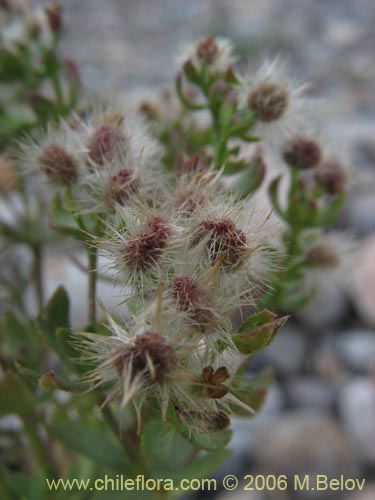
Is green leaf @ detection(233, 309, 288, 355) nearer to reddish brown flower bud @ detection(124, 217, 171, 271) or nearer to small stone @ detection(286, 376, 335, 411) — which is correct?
reddish brown flower bud @ detection(124, 217, 171, 271)

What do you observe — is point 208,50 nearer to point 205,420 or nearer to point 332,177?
point 332,177

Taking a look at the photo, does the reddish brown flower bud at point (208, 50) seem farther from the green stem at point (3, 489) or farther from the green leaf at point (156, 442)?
the green stem at point (3, 489)

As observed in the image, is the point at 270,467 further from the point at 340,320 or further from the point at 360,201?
the point at 360,201

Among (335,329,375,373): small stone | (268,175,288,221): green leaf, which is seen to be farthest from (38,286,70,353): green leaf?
(335,329,375,373): small stone

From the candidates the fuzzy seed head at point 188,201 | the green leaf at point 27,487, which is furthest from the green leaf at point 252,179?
the green leaf at point 27,487

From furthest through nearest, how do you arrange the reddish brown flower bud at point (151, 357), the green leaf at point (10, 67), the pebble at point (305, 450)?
1. the pebble at point (305, 450)
2. the green leaf at point (10, 67)
3. the reddish brown flower bud at point (151, 357)

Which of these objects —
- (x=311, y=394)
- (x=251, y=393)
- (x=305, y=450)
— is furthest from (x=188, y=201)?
(x=311, y=394)
